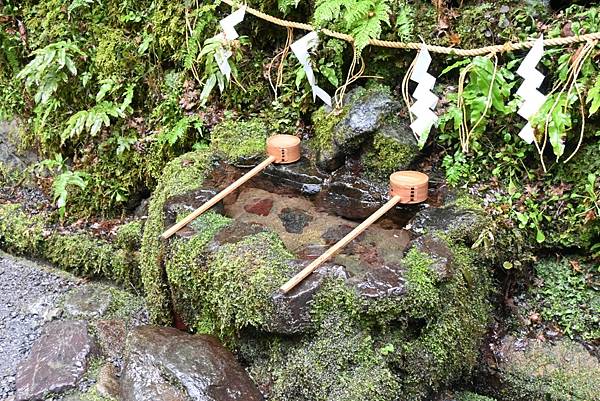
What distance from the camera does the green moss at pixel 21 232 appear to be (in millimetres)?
5848

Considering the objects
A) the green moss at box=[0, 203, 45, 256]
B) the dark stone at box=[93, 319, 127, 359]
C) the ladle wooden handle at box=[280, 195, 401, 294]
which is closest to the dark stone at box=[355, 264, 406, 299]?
the ladle wooden handle at box=[280, 195, 401, 294]

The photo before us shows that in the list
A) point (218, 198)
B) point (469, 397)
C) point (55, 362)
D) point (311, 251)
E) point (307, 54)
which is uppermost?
point (307, 54)

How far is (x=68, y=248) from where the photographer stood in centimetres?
563

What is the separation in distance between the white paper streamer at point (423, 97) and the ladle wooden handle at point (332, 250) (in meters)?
0.63

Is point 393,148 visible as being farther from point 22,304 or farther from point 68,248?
point 22,304

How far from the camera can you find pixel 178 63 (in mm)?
5684

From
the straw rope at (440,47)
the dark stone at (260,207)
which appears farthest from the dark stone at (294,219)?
the straw rope at (440,47)

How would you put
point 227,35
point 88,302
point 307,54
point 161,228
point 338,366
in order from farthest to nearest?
point 227,35 < point 88,302 < point 307,54 < point 161,228 < point 338,366

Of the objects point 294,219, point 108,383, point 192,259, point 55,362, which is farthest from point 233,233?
point 55,362

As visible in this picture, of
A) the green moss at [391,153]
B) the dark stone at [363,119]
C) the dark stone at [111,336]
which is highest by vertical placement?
the dark stone at [363,119]

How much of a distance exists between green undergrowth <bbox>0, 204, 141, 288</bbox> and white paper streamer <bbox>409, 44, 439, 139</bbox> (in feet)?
9.35

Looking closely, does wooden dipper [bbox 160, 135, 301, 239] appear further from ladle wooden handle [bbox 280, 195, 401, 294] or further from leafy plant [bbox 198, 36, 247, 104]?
ladle wooden handle [bbox 280, 195, 401, 294]

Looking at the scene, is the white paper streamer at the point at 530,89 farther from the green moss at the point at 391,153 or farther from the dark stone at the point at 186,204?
the dark stone at the point at 186,204

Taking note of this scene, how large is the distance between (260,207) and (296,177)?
454mm
